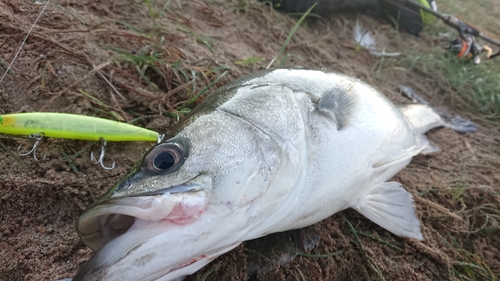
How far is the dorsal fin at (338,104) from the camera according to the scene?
1.72m

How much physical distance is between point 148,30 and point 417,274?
105 inches

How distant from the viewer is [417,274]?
180 cm

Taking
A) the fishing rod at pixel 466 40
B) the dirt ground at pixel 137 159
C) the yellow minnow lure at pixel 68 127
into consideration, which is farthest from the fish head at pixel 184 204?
the fishing rod at pixel 466 40

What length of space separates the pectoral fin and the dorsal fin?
462 mm

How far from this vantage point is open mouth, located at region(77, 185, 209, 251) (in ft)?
3.55

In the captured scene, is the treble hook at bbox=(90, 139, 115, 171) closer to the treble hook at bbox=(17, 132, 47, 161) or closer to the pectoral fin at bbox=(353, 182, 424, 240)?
the treble hook at bbox=(17, 132, 47, 161)

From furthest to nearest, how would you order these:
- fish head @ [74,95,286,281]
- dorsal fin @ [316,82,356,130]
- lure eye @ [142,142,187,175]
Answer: dorsal fin @ [316,82,356,130], lure eye @ [142,142,187,175], fish head @ [74,95,286,281]

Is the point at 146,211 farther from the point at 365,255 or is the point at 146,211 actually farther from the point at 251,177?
the point at 365,255

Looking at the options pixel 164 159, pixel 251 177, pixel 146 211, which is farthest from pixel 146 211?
pixel 251 177

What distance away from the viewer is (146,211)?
3.53 feet

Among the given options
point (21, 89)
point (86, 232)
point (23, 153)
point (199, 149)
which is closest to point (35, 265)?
point (86, 232)

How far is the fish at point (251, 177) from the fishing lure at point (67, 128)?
47 cm

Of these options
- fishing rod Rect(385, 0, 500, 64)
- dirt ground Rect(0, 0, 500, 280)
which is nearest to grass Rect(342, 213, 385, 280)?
dirt ground Rect(0, 0, 500, 280)

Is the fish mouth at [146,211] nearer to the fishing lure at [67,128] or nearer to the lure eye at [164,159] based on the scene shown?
the lure eye at [164,159]
